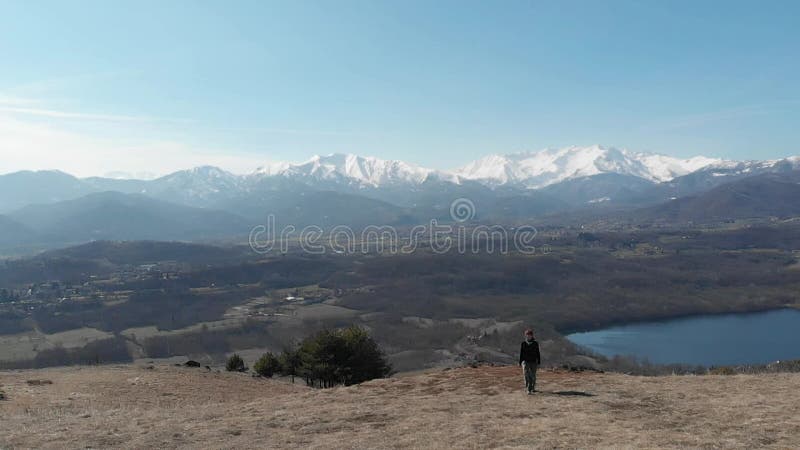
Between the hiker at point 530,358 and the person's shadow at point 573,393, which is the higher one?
the hiker at point 530,358

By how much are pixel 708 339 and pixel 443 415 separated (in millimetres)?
142216

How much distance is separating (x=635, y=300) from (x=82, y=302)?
187110mm

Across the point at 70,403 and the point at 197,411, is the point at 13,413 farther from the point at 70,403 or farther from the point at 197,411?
the point at 197,411

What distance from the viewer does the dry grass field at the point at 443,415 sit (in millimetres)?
17172

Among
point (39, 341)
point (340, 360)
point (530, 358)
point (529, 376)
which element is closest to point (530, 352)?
point (530, 358)

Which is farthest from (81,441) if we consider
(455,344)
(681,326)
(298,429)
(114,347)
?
(681,326)

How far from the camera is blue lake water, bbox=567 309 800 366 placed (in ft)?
391

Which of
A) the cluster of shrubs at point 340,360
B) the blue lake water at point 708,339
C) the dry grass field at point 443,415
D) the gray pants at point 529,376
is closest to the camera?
the dry grass field at point 443,415

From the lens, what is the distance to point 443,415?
20.4 meters

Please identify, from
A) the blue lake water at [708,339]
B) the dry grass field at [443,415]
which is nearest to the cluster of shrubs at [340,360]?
the dry grass field at [443,415]

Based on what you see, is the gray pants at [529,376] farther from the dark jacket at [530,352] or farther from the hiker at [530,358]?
the dark jacket at [530,352]

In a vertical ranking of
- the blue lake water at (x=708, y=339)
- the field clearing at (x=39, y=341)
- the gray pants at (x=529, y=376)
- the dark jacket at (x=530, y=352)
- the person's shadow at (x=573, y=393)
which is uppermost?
the dark jacket at (x=530, y=352)

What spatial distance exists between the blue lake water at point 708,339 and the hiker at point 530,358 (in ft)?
343

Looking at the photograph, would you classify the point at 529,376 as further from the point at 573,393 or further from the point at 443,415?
Answer: the point at 443,415
